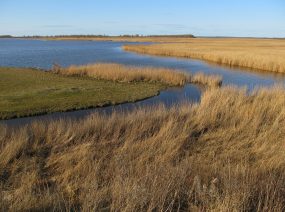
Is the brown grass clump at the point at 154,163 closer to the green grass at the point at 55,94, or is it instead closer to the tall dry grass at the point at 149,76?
the green grass at the point at 55,94

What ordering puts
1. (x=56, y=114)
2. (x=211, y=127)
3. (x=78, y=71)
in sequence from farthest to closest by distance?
(x=78, y=71) < (x=56, y=114) < (x=211, y=127)

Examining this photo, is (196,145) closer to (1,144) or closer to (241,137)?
(241,137)

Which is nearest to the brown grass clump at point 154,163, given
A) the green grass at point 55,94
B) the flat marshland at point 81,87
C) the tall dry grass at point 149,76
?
the green grass at point 55,94

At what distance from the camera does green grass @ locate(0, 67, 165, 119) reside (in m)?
13.8

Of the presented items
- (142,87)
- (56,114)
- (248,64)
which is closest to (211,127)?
(56,114)

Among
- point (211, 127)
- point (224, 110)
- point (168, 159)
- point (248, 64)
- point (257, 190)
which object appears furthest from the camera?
point (248, 64)

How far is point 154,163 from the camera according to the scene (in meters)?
5.31

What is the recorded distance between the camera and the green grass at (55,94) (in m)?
13.8

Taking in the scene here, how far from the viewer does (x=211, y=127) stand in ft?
27.6

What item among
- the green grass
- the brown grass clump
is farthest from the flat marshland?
the brown grass clump

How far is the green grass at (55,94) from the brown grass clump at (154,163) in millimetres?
5700

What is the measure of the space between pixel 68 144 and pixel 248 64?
28.2 m

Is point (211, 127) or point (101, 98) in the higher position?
point (211, 127)

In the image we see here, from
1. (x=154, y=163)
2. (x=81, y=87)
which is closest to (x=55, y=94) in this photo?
(x=81, y=87)
